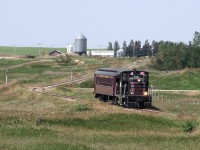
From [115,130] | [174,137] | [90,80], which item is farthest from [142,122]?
[90,80]

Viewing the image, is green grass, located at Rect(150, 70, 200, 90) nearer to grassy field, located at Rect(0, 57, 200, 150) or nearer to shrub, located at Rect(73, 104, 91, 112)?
grassy field, located at Rect(0, 57, 200, 150)

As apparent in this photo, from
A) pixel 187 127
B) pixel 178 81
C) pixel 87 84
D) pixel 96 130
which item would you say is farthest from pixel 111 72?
pixel 178 81

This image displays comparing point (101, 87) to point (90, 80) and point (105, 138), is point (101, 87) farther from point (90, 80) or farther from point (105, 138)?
point (90, 80)

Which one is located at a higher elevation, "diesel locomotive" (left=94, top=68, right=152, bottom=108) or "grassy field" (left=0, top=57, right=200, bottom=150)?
"diesel locomotive" (left=94, top=68, right=152, bottom=108)

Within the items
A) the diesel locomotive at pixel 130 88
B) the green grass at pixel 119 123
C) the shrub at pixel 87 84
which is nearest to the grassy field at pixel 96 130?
the green grass at pixel 119 123

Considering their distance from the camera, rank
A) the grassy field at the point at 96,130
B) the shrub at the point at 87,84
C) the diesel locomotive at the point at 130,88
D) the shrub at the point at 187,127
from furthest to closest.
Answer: the shrub at the point at 87,84 → the diesel locomotive at the point at 130,88 → the shrub at the point at 187,127 → the grassy field at the point at 96,130

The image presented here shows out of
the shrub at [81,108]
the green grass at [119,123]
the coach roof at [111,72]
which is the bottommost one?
the shrub at [81,108]

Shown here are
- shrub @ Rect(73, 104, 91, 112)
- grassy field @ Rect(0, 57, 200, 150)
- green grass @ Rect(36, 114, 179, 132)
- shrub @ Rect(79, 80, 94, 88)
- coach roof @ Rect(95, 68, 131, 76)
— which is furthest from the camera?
shrub @ Rect(79, 80, 94, 88)

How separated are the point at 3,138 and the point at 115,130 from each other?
29.2 ft

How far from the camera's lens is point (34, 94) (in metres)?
68.7

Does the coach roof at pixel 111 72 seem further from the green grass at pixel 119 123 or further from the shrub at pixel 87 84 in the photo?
the shrub at pixel 87 84

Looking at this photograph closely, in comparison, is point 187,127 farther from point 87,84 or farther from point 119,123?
point 87,84

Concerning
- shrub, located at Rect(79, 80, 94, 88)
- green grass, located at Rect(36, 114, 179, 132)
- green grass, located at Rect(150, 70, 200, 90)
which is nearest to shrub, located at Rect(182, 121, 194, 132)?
green grass, located at Rect(36, 114, 179, 132)

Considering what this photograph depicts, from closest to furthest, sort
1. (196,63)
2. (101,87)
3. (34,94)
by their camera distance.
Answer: (101,87) → (34,94) → (196,63)
